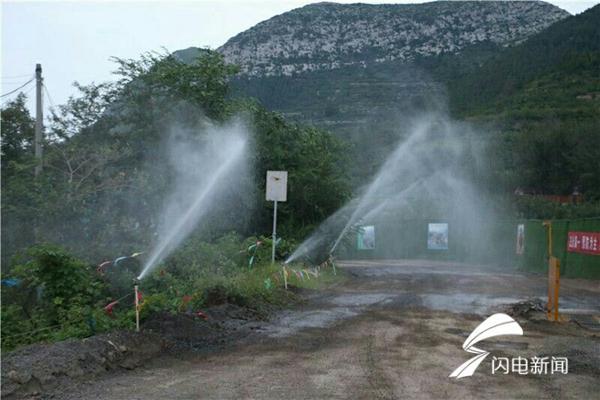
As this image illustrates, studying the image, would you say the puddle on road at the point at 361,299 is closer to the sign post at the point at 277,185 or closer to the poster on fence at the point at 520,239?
the sign post at the point at 277,185

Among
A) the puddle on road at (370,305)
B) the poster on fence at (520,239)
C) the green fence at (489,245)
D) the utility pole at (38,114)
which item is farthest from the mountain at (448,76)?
the puddle on road at (370,305)

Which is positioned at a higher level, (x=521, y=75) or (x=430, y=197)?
(x=521, y=75)

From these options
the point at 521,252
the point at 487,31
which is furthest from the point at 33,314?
the point at 487,31

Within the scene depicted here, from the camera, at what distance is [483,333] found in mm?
12492

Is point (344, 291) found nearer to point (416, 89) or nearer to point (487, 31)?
point (416, 89)

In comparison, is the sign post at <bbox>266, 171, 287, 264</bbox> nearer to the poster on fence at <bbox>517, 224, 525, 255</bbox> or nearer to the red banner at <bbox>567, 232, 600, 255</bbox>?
the red banner at <bbox>567, 232, 600, 255</bbox>

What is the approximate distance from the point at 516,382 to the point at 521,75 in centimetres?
7417

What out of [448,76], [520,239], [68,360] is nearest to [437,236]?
[520,239]

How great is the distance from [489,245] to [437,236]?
7973 mm

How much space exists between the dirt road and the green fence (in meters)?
11.2

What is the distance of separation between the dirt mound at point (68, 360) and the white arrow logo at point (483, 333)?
4.27 meters

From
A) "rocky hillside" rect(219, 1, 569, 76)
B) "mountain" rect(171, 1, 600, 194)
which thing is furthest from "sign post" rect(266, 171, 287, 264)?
"rocky hillside" rect(219, 1, 569, 76)

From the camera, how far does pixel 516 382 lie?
8.84 metres

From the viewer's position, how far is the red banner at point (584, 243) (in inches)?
985
